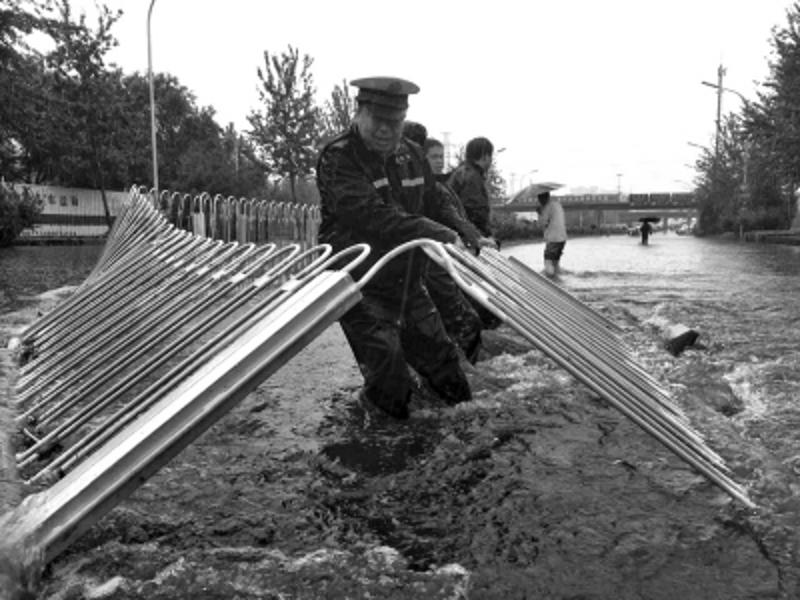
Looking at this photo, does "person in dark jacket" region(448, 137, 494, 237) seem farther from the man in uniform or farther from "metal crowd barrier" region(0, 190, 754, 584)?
the man in uniform

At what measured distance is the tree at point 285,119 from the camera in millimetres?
34469

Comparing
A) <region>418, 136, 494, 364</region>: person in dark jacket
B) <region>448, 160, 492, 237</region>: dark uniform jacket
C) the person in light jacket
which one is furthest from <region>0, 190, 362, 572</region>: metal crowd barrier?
the person in light jacket

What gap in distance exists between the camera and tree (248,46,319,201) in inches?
1357

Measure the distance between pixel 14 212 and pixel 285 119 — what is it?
1436 cm

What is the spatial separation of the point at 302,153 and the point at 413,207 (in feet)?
103

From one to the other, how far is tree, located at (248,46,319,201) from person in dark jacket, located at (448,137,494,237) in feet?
91.7

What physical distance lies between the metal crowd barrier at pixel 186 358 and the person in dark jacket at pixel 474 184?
1.92m

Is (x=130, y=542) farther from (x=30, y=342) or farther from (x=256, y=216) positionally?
(x=256, y=216)

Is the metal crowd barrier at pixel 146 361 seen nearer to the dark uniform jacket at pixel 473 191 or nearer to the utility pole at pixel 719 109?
the dark uniform jacket at pixel 473 191

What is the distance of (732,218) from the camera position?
127 ft

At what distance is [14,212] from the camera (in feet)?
74.7

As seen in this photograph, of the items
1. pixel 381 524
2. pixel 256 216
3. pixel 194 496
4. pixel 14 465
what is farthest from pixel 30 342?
pixel 256 216

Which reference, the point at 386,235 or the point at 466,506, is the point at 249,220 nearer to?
the point at 386,235

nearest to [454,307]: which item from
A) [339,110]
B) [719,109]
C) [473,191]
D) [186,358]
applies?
[186,358]
